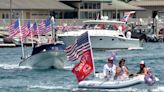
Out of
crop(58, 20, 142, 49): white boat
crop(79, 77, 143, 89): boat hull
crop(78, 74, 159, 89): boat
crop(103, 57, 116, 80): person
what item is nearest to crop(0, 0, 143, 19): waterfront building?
crop(58, 20, 142, 49): white boat

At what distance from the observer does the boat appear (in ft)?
125

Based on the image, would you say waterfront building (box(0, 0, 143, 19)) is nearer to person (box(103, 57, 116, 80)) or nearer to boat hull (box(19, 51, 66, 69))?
boat hull (box(19, 51, 66, 69))

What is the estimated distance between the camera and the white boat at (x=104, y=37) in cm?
8119

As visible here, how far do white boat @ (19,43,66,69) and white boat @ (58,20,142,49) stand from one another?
86.0ft

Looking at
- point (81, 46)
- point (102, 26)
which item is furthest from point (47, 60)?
point (102, 26)

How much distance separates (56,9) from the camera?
127875 mm

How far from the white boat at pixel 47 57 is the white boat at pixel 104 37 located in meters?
26.2

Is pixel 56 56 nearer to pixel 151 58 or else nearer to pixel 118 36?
pixel 151 58

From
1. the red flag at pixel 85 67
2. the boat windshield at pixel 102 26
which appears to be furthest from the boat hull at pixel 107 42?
the red flag at pixel 85 67

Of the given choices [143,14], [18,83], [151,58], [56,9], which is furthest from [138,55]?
[143,14]

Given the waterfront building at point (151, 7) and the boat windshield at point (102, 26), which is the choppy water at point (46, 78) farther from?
the waterfront building at point (151, 7)

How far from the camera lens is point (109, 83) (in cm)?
3875

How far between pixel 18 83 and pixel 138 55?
3109cm

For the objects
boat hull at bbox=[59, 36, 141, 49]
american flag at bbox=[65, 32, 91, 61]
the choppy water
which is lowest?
boat hull at bbox=[59, 36, 141, 49]
